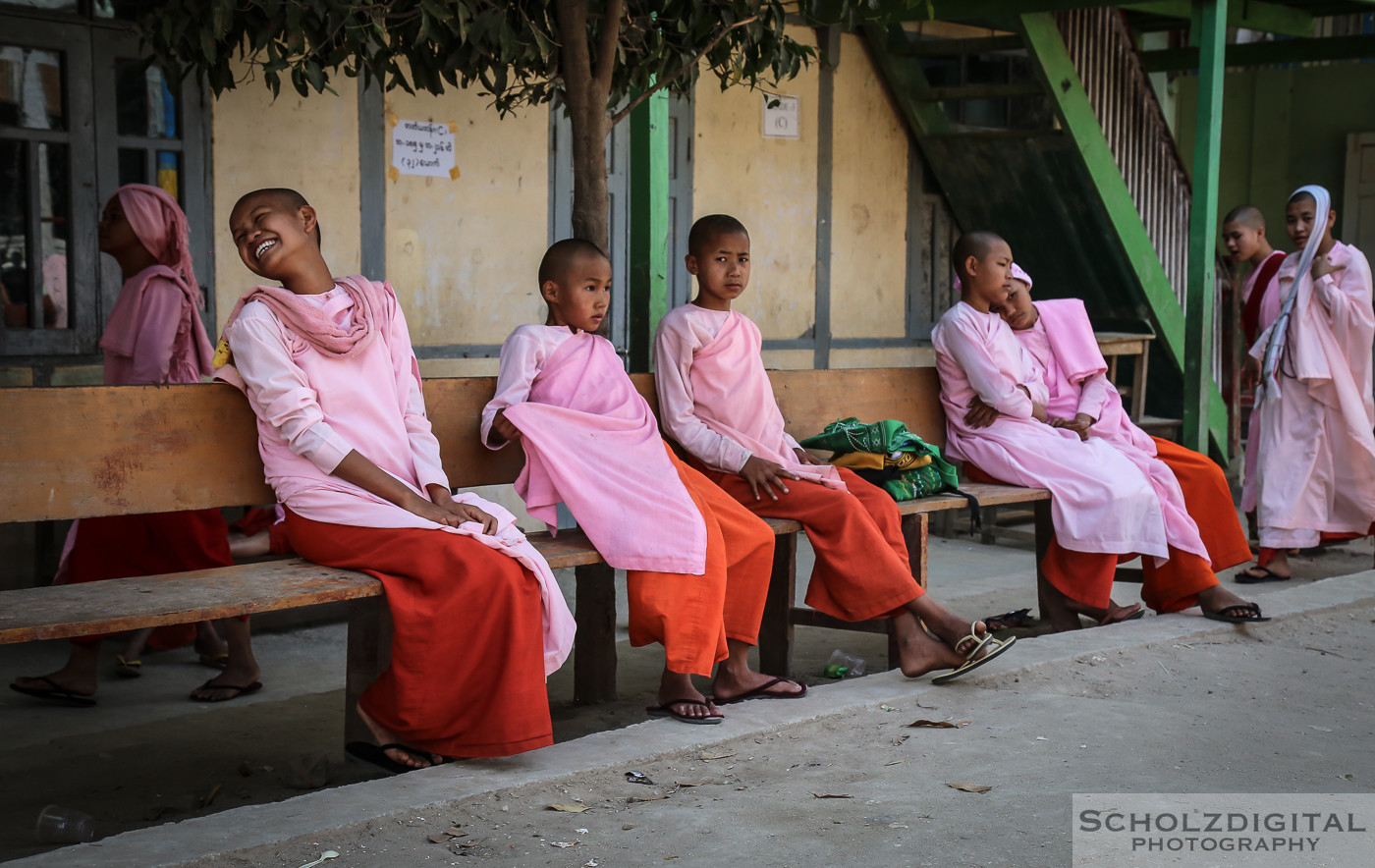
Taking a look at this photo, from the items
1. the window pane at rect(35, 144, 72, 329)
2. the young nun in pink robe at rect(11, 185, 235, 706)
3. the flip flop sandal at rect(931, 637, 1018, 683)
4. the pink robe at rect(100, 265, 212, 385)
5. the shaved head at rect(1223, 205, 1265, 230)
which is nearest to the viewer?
the flip flop sandal at rect(931, 637, 1018, 683)

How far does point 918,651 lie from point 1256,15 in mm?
6310

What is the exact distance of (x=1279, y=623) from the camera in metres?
5.12

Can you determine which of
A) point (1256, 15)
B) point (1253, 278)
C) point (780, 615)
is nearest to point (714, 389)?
point (780, 615)

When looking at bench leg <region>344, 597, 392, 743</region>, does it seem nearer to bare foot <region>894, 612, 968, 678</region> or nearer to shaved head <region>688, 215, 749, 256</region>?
bare foot <region>894, 612, 968, 678</region>

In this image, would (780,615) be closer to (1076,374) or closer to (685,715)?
(685,715)

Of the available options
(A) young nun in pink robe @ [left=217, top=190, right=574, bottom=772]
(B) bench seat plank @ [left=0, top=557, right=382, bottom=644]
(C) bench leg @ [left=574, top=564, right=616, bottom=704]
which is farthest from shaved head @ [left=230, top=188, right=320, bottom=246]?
(C) bench leg @ [left=574, top=564, right=616, bottom=704]

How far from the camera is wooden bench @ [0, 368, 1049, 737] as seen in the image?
309 cm

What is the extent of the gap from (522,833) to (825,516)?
1608 mm

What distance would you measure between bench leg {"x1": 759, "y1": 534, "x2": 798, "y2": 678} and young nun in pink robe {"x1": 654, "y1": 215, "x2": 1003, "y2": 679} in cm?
21

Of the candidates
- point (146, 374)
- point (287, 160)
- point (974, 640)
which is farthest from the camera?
point (287, 160)

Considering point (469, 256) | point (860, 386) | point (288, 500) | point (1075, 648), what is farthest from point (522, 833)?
point (469, 256)

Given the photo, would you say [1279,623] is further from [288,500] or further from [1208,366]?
[288,500]

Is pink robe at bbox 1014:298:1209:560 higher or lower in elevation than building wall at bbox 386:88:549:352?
lower

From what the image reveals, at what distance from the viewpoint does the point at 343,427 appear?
3.62m
